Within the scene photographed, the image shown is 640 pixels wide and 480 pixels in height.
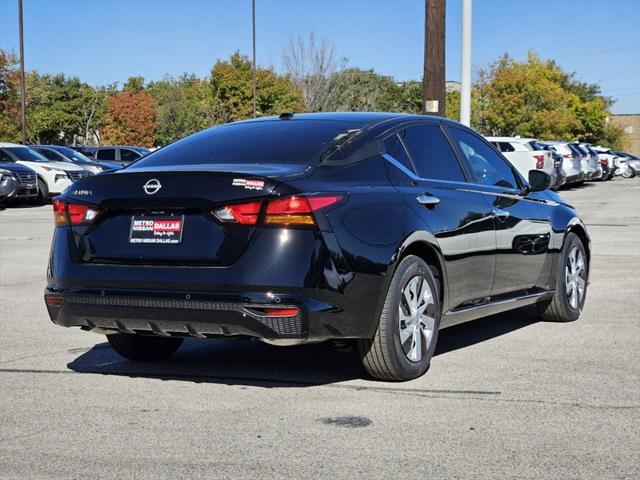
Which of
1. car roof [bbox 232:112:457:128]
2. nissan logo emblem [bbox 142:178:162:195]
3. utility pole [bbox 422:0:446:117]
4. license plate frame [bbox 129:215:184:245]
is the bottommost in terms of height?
license plate frame [bbox 129:215:184:245]

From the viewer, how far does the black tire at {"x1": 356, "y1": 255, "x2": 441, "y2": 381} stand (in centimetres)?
561

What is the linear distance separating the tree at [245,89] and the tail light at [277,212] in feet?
186

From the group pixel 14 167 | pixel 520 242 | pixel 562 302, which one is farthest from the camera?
pixel 14 167

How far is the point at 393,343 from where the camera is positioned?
5.64 meters

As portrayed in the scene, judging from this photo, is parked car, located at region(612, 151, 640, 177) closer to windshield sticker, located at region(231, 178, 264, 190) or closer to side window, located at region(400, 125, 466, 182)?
side window, located at region(400, 125, 466, 182)

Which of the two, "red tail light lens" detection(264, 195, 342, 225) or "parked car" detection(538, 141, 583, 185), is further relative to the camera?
"parked car" detection(538, 141, 583, 185)

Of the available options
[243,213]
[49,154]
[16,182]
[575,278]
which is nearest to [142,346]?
[243,213]

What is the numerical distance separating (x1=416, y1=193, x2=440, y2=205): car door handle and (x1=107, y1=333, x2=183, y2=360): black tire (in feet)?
5.93

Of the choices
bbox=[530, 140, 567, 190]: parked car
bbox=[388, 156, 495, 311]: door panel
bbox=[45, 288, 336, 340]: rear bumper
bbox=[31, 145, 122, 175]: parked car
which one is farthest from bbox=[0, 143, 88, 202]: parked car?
bbox=[45, 288, 336, 340]: rear bumper

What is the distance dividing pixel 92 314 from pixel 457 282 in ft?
7.61

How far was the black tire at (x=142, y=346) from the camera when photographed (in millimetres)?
6461

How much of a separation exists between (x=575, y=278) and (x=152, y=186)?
4247 mm

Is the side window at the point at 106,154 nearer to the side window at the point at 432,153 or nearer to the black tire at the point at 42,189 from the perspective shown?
the black tire at the point at 42,189

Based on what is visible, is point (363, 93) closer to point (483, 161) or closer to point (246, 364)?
point (483, 161)
